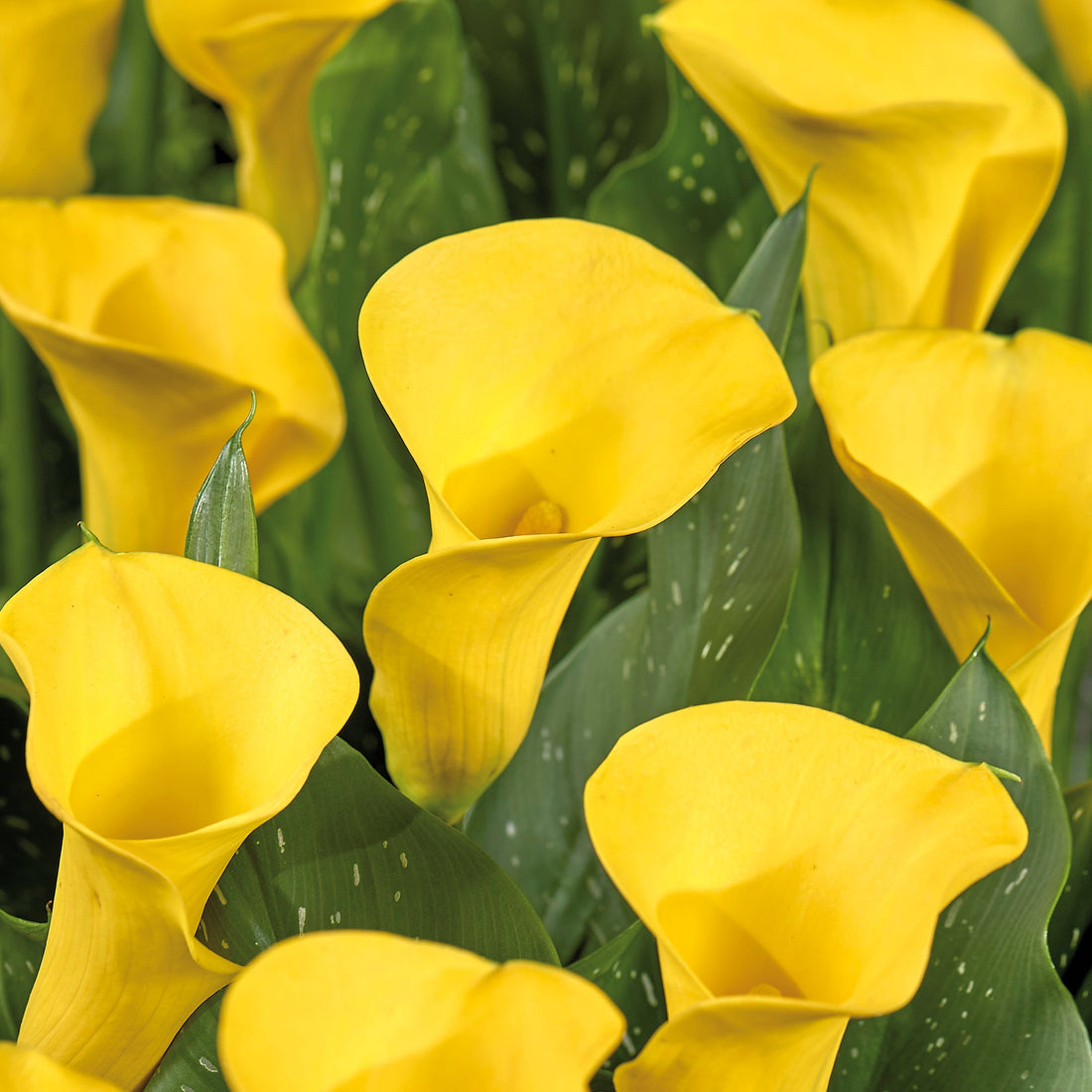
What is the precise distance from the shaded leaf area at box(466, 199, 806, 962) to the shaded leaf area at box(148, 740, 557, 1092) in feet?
0.34

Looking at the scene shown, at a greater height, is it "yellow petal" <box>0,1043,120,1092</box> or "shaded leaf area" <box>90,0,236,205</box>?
"shaded leaf area" <box>90,0,236,205</box>

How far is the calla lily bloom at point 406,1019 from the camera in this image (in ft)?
0.64

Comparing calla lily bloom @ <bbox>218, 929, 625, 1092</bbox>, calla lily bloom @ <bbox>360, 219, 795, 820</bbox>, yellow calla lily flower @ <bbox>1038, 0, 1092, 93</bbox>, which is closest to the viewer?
calla lily bloom @ <bbox>218, 929, 625, 1092</bbox>

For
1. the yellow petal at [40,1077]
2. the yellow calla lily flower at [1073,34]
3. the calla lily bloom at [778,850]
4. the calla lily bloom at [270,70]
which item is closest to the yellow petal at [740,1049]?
the calla lily bloom at [778,850]

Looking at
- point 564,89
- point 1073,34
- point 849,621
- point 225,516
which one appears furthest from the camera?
point 564,89

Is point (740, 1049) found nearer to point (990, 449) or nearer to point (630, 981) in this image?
point (630, 981)

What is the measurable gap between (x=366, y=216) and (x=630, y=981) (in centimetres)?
38

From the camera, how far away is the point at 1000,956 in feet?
1.07

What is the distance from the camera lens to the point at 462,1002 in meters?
0.20

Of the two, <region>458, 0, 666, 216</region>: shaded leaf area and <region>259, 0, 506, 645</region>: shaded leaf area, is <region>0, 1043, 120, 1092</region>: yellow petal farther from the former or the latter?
<region>458, 0, 666, 216</region>: shaded leaf area

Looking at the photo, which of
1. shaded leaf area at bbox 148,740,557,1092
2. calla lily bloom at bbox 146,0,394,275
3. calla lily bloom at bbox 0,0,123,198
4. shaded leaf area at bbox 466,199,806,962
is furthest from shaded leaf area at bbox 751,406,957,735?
calla lily bloom at bbox 0,0,123,198

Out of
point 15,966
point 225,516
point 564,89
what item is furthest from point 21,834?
point 564,89

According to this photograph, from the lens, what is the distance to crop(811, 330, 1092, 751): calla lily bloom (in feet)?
1.16

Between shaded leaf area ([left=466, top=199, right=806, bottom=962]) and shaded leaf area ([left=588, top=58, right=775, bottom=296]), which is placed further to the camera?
shaded leaf area ([left=588, top=58, right=775, bottom=296])
